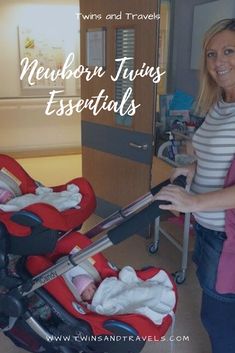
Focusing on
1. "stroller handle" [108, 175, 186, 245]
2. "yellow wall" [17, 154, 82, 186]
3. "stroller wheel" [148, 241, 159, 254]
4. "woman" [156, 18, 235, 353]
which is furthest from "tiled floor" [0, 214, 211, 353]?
"yellow wall" [17, 154, 82, 186]

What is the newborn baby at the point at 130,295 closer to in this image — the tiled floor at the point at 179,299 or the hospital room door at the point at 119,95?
the tiled floor at the point at 179,299

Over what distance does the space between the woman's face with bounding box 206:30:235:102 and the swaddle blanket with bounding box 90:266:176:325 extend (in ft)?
2.39

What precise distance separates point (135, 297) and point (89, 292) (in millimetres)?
208

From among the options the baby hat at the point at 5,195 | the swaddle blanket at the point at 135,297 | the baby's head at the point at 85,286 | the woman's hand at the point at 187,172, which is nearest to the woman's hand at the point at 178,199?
the woman's hand at the point at 187,172

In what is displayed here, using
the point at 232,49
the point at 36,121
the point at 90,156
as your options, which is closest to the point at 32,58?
the point at 36,121

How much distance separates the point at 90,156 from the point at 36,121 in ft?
7.56

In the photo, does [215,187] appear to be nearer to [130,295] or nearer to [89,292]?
[130,295]

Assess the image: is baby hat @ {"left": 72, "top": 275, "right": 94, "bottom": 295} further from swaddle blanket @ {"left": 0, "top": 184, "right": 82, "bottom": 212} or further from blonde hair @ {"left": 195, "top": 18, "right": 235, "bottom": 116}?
blonde hair @ {"left": 195, "top": 18, "right": 235, "bottom": 116}

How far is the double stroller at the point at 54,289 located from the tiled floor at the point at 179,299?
55 cm

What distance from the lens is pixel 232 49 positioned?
124cm

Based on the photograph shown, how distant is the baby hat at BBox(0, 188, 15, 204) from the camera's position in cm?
166

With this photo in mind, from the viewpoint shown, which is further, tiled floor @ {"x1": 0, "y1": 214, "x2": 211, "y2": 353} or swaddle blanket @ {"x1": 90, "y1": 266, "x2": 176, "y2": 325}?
tiled floor @ {"x1": 0, "y1": 214, "x2": 211, "y2": 353}

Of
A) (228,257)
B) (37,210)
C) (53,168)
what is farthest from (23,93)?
(228,257)

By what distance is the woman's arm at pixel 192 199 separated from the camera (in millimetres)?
1109
